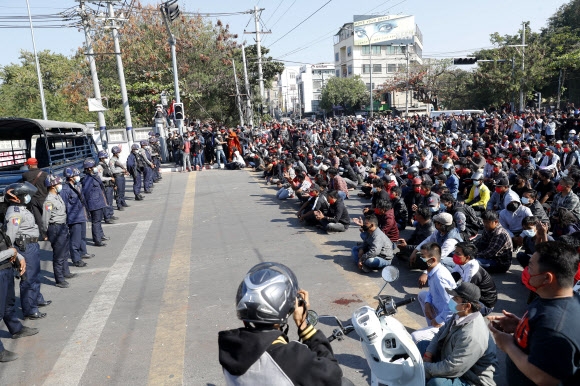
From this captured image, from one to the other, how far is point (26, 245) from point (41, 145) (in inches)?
276

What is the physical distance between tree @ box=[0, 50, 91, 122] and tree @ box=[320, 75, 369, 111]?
31.7 m

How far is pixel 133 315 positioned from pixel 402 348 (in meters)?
3.99

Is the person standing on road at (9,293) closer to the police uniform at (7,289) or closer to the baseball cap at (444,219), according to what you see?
the police uniform at (7,289)

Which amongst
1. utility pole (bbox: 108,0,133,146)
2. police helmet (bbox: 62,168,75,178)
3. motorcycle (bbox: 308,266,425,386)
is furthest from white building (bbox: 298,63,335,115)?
motorcycle (bbox: 308,266,425,386)

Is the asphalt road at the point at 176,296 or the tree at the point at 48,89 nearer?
the asphalt road at the point at 176,296

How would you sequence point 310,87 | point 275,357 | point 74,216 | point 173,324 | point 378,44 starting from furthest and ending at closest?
point 310,87, point 378,44, point 74,216, point 173,324, point 275,357

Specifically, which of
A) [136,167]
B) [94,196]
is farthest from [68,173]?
[136,167]

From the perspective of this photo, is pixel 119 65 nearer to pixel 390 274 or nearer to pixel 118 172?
pixel 118 172

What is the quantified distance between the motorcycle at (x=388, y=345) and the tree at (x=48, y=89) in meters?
36.7

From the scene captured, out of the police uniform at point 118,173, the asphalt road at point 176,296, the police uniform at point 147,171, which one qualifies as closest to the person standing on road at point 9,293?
the asphalt road at point 176,296

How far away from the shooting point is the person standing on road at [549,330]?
6.95ft

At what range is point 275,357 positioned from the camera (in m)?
1.98

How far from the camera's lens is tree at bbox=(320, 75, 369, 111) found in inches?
2346

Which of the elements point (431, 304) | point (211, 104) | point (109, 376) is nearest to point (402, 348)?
point (431, 304)
